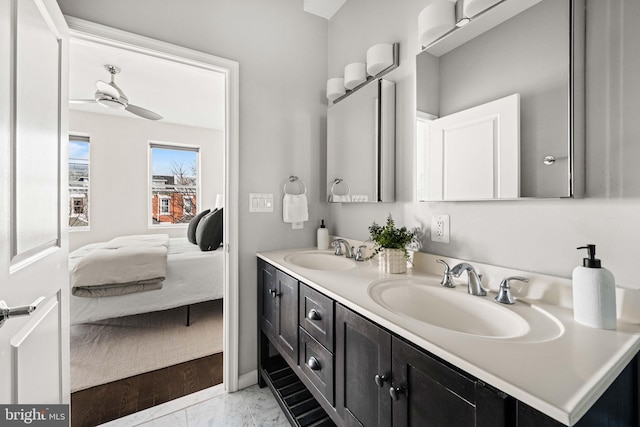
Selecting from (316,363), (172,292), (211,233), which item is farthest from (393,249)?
(211,233)

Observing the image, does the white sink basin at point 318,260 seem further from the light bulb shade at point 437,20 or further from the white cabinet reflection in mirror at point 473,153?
the light bulb shade at point 437,20

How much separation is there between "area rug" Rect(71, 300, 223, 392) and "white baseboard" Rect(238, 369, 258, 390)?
1.79 ft

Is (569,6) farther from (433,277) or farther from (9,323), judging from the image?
(9,323)

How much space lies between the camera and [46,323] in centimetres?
103

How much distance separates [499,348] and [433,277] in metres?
0.60

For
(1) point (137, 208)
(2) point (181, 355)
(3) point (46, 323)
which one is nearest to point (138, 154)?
(1) point (137, 208)

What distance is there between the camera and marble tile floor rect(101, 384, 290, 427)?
145cm

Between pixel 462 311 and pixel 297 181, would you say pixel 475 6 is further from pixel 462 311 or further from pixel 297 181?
pixel 297 181

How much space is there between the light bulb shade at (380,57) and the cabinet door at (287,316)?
4.07ft

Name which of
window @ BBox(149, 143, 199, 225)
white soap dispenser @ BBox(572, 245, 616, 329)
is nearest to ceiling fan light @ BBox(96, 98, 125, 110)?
window @ BBox(149, 143, 199, 225)

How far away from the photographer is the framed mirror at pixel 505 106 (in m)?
0.86

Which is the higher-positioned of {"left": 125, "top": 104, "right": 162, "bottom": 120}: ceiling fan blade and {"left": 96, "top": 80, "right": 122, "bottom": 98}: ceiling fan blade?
{"left": 96, "top": 80, "right": 122, "bottom": 98}: ceiling fan blade

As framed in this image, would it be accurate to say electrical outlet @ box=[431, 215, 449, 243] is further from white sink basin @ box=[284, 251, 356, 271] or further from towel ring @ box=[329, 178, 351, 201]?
towel ring @ box=[329, 178, 351, 201]

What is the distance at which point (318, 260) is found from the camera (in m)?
1.76
